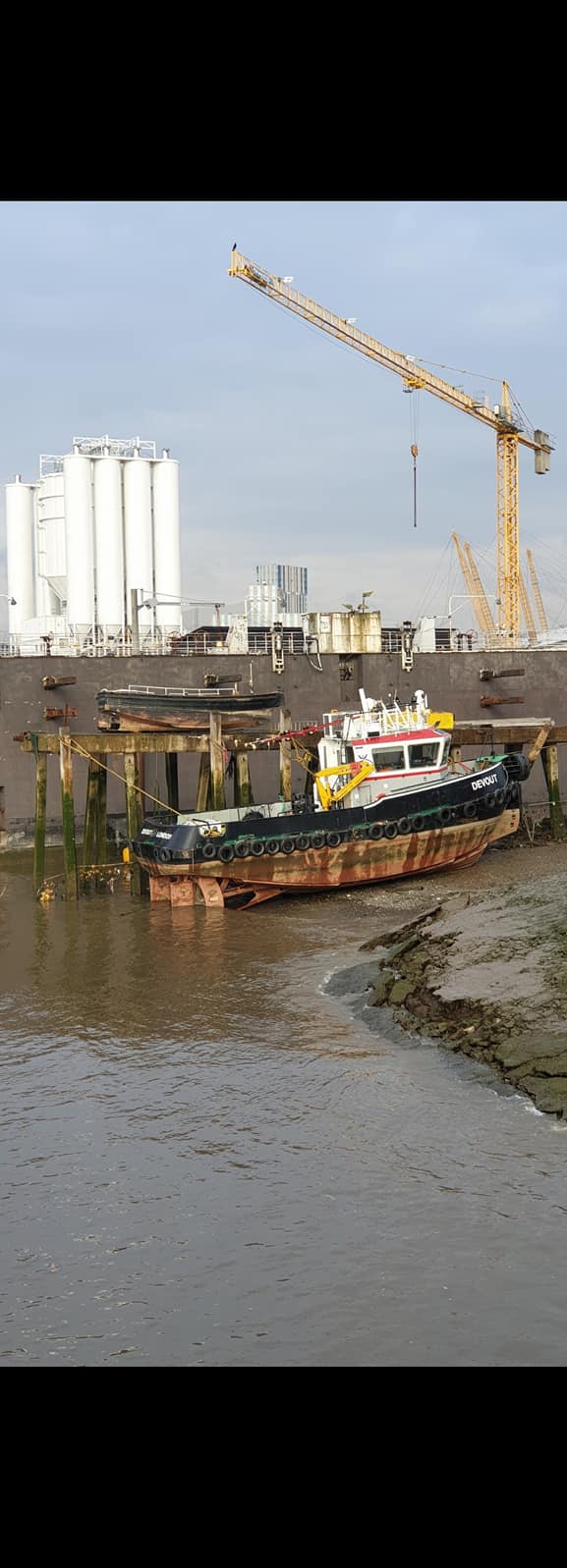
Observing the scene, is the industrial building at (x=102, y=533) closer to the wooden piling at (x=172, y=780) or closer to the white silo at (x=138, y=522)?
the white silo at (x=138, y=522)

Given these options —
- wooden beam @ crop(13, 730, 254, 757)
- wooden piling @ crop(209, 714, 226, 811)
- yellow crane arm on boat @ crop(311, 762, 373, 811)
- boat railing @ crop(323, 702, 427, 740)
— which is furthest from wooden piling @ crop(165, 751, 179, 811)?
yellow crane arm on boat @ crop(311, 762, 373, 811)

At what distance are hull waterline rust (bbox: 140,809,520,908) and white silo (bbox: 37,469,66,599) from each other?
3269 centimetres

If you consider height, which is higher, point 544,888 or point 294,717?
point 294,717

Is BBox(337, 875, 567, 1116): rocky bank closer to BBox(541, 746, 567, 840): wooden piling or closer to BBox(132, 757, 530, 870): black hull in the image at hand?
BBox(132, 757, 530, 870): black hull

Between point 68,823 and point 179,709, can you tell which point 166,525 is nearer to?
point 179,709

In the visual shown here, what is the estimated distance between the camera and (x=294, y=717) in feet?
123

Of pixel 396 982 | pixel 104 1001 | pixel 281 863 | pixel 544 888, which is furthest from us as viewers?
pixel 281 863

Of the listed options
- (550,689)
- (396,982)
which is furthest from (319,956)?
(550,689)

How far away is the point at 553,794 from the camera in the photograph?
33.3 metres

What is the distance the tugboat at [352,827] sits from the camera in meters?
25.0

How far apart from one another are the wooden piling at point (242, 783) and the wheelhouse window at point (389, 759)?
3.95m

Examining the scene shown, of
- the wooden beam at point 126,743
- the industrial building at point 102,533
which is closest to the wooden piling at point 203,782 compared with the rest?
the wooden beam at point 126,743
